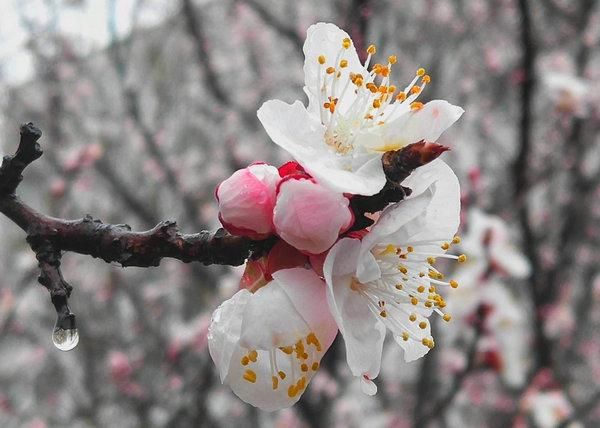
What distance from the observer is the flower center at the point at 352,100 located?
37.8 inches

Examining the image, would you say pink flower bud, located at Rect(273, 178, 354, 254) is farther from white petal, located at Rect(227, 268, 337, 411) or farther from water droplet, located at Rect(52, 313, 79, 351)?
water droplet, located at Rect(52, 313, 79, 351)

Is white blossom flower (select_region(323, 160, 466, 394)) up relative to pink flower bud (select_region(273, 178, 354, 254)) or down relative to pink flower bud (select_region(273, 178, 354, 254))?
down

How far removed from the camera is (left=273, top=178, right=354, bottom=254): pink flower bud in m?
0.82

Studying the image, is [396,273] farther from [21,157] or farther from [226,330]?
[21,157]

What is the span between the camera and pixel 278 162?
5.64m

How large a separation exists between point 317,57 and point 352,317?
1.19ft

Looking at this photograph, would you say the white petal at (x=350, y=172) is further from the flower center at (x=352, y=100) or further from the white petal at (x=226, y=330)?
the white petal at (x=226, y=330)

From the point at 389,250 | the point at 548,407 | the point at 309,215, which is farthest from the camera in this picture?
the point at 548,407

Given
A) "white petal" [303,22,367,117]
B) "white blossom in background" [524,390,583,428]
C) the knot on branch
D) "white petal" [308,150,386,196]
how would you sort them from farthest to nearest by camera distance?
"white blossom in background" [524,390,583,428] < "white petal" [303,22,367,117] < the knot on branch < "white petal" [308,150,386,196]

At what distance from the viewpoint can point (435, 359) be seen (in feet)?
13.9

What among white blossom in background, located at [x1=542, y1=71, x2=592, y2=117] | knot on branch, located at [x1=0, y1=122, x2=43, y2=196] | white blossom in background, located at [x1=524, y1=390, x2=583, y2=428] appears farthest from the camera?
white blossom in background, located at [x1=542, y1=71, x2=592, y2=117]

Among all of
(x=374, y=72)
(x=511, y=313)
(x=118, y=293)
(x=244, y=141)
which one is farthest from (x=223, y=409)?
(x=374, y=72)

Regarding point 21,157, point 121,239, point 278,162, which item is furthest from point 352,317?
point 278,162

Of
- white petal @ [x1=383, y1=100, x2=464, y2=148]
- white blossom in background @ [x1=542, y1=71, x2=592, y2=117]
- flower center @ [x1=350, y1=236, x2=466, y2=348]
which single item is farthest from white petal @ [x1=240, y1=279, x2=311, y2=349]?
white blossom in background @ [x1=542, y1=71, x2=592, y2=117]
